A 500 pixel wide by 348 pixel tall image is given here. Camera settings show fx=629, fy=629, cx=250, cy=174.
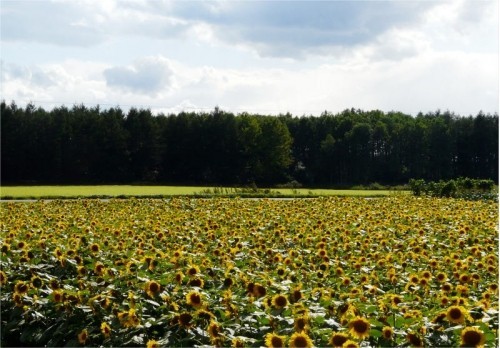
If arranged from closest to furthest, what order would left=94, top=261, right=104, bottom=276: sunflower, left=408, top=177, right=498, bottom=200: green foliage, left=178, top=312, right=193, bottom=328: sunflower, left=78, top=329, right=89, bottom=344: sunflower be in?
left=178, top=312, right=193, bottom=328: sunflower < left=78, top=329, right=89, bottom=344: sunflower < left=94, top=261, right=104, bottom=276: sunflower < left=408, top=177, right=498, bottom=200: green foliage

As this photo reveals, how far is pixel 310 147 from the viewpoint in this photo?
76625 millimetres

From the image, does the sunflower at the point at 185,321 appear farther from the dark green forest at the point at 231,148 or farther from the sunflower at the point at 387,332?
the dark green forest at the point at 231,148

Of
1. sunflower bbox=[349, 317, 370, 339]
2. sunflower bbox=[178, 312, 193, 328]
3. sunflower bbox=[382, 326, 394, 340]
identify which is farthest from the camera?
sunflower bbox=[178, 312, 193, 328]

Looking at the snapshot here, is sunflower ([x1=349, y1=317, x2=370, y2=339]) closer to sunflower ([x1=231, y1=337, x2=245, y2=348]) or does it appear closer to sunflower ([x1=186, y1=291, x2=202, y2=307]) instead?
sunflower ([x1=231, y1=337, x2=245, y2=348])

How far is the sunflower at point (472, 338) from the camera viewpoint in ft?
11.5

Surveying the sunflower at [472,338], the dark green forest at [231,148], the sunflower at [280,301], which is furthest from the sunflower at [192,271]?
the dark green forest at [231,148]

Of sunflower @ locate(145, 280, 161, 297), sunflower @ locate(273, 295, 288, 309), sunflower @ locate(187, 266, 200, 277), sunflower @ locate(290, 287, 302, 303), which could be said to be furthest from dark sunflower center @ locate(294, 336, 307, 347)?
sunflower @ locate(187, 266, 200, 277)

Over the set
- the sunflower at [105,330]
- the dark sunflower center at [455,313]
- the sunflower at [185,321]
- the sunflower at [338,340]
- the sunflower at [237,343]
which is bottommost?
the sunflower at [105,330]

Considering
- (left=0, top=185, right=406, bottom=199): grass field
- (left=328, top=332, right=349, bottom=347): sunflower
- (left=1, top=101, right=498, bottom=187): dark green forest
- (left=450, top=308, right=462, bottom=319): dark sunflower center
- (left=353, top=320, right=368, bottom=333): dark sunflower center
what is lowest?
(left=328, top=332, right=349, bottom=347): sunflower

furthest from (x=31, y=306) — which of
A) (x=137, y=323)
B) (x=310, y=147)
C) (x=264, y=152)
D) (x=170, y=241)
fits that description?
(x=310, y=147)

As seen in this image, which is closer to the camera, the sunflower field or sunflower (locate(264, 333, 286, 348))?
sunflower (locate(264, 333, 286, 348))

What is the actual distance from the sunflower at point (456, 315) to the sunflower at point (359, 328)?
0.58 meters

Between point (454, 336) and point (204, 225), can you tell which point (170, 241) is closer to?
point (204, 225)

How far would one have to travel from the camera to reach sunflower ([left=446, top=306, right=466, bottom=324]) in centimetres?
386
